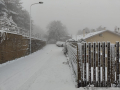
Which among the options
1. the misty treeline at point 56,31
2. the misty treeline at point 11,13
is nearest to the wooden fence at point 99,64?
the misty treeline at point 11,13

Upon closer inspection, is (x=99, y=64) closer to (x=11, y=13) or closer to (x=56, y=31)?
(x=11, y=13)

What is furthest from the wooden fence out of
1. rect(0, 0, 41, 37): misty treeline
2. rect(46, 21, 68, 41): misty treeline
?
rect(46, 21, 68, 41): misty treeline

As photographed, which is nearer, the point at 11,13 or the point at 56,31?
the point at 11,13

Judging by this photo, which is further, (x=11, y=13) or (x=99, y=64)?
(x=11, y=13)

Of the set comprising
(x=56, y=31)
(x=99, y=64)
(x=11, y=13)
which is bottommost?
(x=99, y=64)

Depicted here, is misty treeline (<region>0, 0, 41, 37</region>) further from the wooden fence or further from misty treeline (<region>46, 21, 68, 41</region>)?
misty treeline (<region>46, 21, 68, 41</region>)

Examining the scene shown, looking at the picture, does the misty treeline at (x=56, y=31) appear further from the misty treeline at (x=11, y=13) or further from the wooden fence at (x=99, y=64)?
the wooden fence at (x=99, y=64)

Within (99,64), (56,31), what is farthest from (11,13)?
(99,64)

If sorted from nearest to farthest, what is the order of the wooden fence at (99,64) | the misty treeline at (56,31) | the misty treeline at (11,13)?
the wooden fence at (99,64) < the misty treeline at (11,13) < the misty treeline at (56,31)

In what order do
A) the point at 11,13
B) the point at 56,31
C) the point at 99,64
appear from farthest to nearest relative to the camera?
the point at 56,31 < the point at 11,13 < the point at 99,64

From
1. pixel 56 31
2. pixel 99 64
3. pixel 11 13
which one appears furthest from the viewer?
pixel 56 31


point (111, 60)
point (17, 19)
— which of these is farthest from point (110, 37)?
point (17, 19)

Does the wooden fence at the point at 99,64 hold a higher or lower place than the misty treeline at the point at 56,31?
lower

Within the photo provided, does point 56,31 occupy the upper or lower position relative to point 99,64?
upper
